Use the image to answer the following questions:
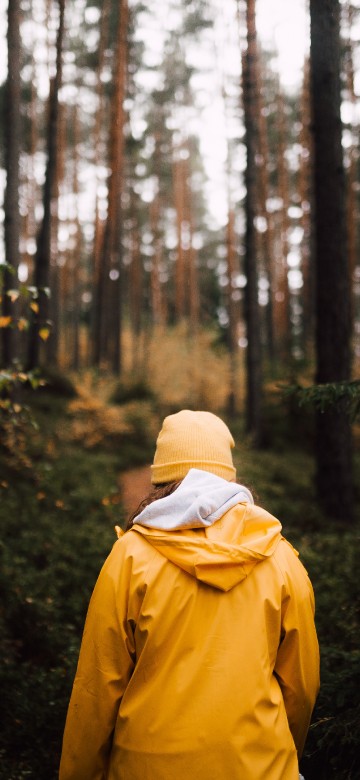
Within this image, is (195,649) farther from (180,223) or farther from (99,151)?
(180,223)

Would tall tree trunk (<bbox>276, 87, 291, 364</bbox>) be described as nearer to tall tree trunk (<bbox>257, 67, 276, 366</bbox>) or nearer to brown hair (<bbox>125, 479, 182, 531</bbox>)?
tall tree trunk (<bbox>257, 67, 276, 366</bbox>)

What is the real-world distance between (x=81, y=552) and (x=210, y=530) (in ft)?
16.1

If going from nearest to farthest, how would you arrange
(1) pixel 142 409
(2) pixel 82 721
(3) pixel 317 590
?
(2) pixel 82 721, (3) pixel 317 590, (1) pixel 142 409

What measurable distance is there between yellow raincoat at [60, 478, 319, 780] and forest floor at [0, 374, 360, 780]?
589mm

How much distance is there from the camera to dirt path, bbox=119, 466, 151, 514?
8.69 metres

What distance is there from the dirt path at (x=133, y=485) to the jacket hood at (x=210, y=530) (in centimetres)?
633

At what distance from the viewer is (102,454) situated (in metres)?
11.0

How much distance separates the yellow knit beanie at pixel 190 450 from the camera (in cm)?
202

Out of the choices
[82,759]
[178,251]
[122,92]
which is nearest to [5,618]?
[82,759]

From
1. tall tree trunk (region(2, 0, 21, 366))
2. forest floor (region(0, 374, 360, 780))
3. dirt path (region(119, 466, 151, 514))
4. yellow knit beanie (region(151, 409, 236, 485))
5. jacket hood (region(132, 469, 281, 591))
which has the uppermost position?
tall tree trunk (region(2, 0, 21, 366))

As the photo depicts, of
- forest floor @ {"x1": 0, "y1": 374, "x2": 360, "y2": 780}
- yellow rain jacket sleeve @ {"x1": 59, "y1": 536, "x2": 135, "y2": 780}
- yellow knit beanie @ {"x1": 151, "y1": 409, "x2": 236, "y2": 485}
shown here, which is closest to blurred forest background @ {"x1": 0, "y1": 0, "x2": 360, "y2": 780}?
forest floor @ {"x1": 0, "y1": 374, "x2": 360, "y2": 780}

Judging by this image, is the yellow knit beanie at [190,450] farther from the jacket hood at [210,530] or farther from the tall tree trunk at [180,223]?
the tall tree trunk at [180,223]

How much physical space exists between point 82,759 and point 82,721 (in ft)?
0.48

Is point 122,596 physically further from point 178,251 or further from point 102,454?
point 178,251
